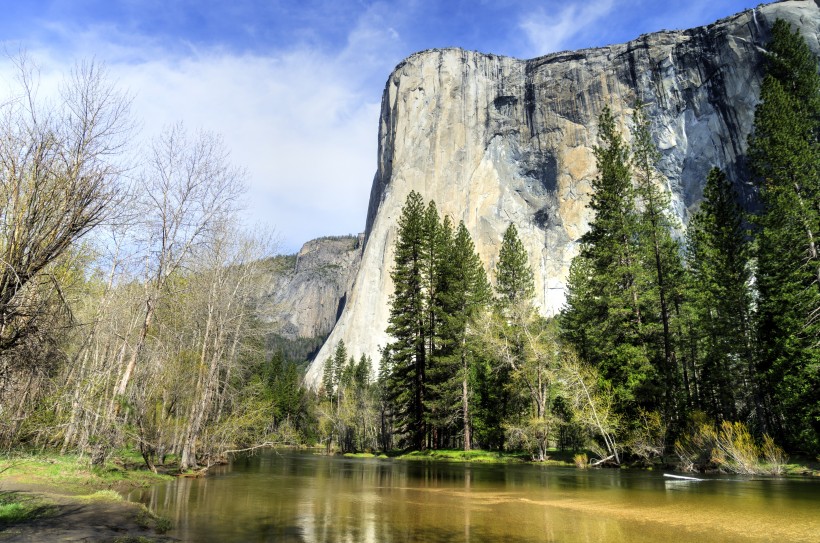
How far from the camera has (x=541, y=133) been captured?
9325 cm

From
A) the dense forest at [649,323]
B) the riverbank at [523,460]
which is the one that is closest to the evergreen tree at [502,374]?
the dense forest at [649,323]

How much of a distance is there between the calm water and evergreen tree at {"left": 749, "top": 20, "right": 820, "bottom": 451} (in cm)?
620

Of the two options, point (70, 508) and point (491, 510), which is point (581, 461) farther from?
point (70, 508)

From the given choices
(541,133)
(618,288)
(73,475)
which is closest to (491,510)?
(73,475)

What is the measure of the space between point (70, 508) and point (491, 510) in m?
8.22

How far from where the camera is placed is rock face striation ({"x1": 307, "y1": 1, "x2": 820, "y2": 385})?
76750mm

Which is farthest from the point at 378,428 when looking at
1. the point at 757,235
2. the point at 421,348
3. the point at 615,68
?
the point at 615,68

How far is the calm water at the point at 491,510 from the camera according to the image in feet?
25.6

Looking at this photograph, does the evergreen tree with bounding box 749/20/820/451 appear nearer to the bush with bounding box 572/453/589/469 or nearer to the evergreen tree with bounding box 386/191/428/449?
the bush with bounding box 572/453/589/469

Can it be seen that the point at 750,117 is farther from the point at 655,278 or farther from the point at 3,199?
the point at 3,199

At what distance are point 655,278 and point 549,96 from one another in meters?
70.4

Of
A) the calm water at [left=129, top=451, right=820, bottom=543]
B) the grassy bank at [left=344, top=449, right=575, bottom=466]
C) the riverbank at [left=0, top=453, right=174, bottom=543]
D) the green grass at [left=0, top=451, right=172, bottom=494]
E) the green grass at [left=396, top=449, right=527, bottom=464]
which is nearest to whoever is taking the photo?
the riverbank at [left=0, top=453, right=174, bottom=543]

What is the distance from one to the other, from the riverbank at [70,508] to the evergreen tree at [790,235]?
77.4 feet

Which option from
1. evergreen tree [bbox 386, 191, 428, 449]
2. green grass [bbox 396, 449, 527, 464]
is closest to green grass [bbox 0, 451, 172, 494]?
green grass [bbox 396, 449, 527, 464]
